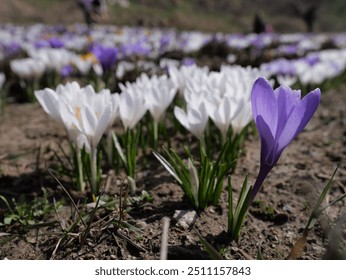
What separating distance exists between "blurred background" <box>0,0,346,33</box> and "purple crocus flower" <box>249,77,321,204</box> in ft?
58.3

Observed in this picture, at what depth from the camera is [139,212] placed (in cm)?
146

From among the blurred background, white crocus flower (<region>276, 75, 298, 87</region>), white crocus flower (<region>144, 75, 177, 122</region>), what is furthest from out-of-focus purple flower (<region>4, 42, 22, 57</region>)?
the blurred background

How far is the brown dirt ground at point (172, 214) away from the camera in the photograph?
125 cm

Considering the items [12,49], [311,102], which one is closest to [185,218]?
[311,102]

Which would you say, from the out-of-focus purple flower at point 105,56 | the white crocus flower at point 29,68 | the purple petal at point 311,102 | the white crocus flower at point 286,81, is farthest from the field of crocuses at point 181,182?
the white crocus flower at point 29,68

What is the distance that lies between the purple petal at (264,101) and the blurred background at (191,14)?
17.8 meters

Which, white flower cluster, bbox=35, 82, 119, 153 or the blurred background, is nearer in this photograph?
white flower cluster, bbox=35, 82, 119, 153

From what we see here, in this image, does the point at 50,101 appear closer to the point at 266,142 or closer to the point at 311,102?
the point at 266,142

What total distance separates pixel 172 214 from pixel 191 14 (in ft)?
125

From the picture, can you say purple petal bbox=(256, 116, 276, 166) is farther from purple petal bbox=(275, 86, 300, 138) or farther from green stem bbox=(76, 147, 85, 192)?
green stem bbox=(76, 147, 85, 192)

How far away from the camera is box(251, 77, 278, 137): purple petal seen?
3.16 ft
